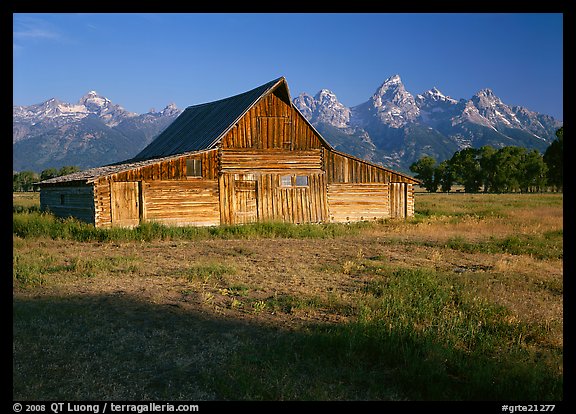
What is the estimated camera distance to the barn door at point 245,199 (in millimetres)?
26281

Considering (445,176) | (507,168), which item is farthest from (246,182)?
(445,176)

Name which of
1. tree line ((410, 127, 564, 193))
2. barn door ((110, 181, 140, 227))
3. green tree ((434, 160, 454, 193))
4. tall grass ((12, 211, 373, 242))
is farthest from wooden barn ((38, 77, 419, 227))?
green tree ((434, 160, 454, 193))

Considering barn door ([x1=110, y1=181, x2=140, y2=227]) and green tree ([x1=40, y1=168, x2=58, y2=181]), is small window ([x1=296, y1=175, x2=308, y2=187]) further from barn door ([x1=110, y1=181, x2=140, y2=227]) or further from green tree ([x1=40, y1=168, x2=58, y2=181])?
green tree ([x1=40, y1=168, x2=58, y2=181])

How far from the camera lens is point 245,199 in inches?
1043

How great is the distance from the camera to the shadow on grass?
19.2 ft

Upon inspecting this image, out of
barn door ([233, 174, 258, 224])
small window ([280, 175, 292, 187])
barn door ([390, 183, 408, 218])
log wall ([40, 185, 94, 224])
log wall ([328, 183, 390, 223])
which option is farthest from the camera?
barn door ([390, 183, 408, 218])

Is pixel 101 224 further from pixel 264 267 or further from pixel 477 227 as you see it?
pixel 477 227

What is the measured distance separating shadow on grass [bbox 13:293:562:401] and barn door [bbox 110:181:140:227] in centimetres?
1496

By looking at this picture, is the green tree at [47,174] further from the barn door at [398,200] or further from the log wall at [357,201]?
the barn door at [398,200]

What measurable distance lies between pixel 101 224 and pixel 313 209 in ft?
37.6

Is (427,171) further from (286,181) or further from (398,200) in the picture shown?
(286,181)

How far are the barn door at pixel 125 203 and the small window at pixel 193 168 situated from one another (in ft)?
9.04

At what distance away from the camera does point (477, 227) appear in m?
26.0
